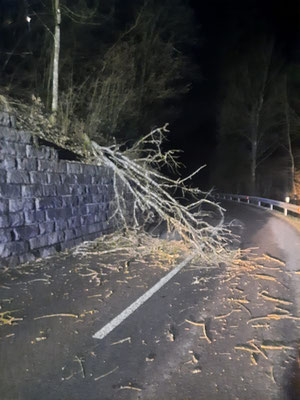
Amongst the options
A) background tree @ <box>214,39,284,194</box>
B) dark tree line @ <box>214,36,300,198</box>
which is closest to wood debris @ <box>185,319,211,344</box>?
dark tree line @ <box>214,36,300,198</box>

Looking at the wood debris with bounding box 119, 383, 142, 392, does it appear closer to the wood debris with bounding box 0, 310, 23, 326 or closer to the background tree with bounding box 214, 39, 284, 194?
the wood debris with bounding box 0, 310, 23, 326

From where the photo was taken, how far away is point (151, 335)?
11.8 ft

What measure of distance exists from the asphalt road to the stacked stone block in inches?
24.5

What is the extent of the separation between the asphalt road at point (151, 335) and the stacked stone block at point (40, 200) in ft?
2.04

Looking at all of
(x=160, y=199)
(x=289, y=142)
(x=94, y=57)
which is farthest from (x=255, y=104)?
(x=160, y=199)

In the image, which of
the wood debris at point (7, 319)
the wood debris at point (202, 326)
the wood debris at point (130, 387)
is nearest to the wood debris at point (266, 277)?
the wood debris at point (202, 326)

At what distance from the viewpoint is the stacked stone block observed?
5.85m

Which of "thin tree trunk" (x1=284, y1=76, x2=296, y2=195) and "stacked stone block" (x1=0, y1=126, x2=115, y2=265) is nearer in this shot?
"stacked stone block" (x1=0, y1=126, x2=115, y2=265)

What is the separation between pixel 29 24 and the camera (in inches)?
450

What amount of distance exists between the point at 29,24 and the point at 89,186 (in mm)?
7289

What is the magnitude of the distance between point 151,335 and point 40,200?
406cm

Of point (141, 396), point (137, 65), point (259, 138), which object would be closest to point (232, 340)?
point (141, 396)

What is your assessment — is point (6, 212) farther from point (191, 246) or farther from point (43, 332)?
point (191, 246)

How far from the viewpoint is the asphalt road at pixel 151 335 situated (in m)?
2.74
